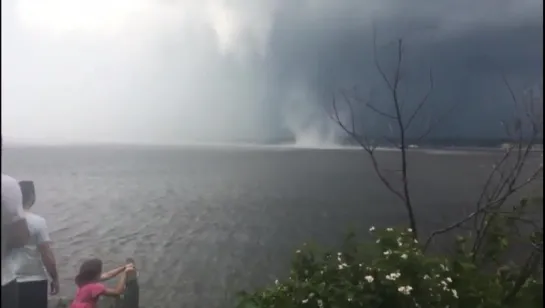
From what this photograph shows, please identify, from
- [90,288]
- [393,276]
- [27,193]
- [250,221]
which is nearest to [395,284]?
[393,276]

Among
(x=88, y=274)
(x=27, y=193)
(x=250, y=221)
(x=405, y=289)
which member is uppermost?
(x=27, y=193)

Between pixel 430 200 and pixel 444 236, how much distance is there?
3765 mm

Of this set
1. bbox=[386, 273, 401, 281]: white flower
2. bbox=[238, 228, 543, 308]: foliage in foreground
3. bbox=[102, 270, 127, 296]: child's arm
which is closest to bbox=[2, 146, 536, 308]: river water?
bbox=[238, 228, 543, 308]: foliage in foreground

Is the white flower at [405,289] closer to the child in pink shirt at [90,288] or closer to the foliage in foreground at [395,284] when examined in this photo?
the foliage in foreground at [395,284]

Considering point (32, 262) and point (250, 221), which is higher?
point (32, 262)

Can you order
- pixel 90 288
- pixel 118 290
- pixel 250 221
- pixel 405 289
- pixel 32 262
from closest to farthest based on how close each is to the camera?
pixel 405 289, pixel 32 262, pixel 90 288, pixel 118 290, pixel 250 221

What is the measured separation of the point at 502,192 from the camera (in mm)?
3492

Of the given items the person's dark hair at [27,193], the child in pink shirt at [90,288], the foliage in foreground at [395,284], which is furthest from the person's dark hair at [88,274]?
the foliage in foreground at [395,284]

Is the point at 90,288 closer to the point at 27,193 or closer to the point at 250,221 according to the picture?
the point at 27,193

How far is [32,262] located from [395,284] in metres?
1.62

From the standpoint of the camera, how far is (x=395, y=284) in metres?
2.27

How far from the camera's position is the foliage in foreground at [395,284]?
7.48 ft

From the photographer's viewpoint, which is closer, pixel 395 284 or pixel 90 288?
pixel 395 284

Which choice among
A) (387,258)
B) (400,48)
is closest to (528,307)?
(387,258)
